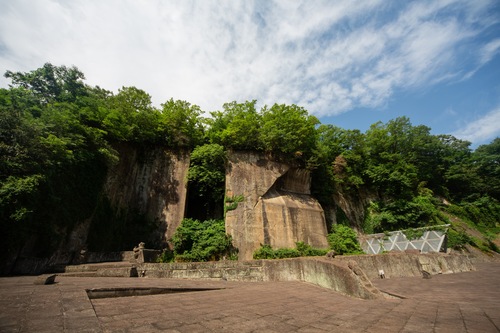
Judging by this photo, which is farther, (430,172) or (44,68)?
(430,172)

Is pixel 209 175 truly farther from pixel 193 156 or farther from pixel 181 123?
pixel 181 123

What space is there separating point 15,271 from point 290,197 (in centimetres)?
1804

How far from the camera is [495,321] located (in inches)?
124

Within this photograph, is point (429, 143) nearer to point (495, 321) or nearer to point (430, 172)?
point (430, 172)

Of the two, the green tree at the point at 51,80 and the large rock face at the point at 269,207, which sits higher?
the green tree at the point at 51,80

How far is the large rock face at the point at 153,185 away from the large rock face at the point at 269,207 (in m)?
4.50

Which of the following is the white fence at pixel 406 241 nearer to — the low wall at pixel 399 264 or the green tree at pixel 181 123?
the low wall at pixel 399 264

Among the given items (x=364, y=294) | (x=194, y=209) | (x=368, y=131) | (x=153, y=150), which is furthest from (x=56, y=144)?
(x=368, y=131)

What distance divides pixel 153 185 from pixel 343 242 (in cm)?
1734

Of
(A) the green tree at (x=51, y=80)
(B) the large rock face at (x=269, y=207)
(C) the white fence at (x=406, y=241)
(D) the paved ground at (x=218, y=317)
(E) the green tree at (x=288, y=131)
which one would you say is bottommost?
(D) the paved ground at (x=218, y=317)

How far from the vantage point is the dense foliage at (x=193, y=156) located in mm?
11328

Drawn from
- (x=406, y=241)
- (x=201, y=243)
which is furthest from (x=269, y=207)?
(x=406, y=241)

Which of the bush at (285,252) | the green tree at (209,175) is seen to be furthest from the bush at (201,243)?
the green tree at (209,175)

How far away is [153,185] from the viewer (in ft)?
64.8
